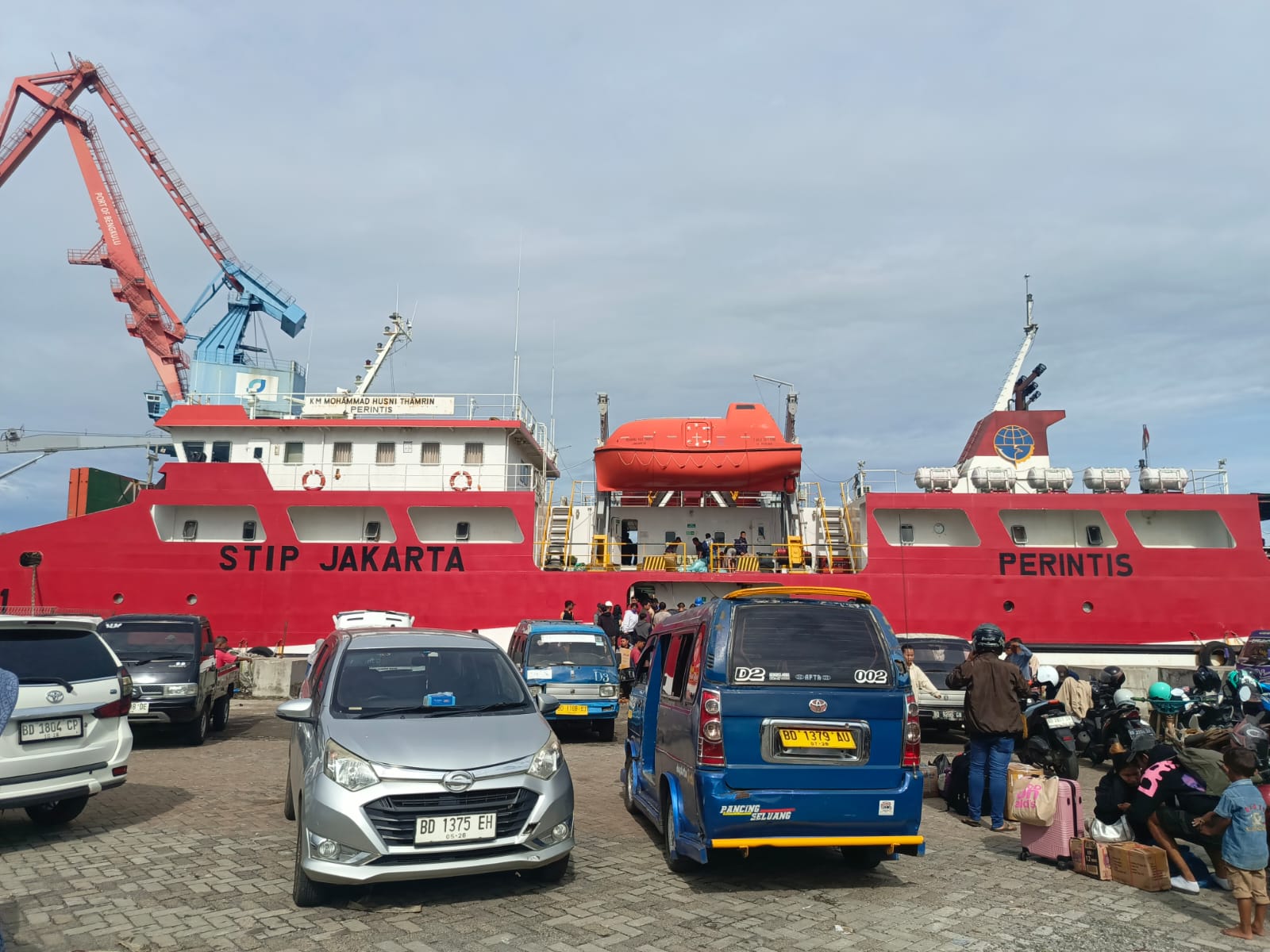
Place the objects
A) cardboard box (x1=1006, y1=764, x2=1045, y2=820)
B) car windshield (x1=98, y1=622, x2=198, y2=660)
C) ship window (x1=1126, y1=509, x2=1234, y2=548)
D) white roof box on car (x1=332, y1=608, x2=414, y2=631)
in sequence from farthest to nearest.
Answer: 1. ship window (x1=1126, y1=509, x2=1234, y2=548)
2. white roof box on car (x1=332, y1=608, x2=414, y2=631)
3. car windshield (x1=98, y1=622, x2=198, y2=660)
4. cardboard box (x1=1006, y1=764, x2=1045, y2=820)

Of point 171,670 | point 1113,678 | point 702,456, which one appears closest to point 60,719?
point 171,670

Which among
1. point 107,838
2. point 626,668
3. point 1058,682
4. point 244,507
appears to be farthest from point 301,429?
point 1058,682

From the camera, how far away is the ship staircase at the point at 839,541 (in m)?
19.0

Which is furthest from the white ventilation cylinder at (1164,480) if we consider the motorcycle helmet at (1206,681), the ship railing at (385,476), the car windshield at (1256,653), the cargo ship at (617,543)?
the ship railing at (385,476)

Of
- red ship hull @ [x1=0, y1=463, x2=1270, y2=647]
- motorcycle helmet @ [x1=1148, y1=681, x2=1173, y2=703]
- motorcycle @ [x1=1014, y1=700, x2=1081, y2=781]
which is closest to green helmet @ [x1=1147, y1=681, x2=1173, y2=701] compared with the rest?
motorcycle helmet @ [x1=1148, y1=681, x2=1173, y2=703]

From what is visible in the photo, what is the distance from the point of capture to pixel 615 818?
6941 mm

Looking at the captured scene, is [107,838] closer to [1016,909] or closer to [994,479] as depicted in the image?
[1016,909]

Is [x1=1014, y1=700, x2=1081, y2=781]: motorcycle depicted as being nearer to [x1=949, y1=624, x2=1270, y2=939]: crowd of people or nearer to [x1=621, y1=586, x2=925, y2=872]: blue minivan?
[x1=949, y1=624, x2=1270, y2=939]: crowd of people

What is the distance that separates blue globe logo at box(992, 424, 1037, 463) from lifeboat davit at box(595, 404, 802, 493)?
201 inches

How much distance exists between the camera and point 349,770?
179 inches

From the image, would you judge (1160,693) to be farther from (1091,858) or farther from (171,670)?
(171,670)

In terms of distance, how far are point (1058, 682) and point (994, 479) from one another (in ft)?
31.6

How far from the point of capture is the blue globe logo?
65.9 ft

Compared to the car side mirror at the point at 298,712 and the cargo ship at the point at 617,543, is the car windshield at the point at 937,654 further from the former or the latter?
the car side mirror at the point at 298,712
